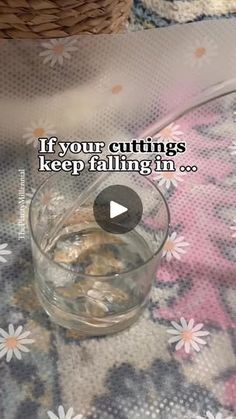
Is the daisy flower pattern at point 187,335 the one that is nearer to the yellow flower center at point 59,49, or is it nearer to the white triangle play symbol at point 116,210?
the white triangle play symbol at point 116,210

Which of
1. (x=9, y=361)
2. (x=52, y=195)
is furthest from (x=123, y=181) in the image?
(x=9, y=361)

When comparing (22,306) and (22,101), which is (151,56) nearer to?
(22,101)

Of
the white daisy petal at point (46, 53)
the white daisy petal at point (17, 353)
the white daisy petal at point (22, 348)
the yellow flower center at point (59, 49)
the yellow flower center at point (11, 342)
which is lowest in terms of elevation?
the white daisy petal at point (17, 353)

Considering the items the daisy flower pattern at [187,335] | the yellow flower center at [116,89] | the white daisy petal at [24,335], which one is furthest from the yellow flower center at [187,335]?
the yellow flower center at [116,89]

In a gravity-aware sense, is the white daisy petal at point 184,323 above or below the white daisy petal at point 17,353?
above

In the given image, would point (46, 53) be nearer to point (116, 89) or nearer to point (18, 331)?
point (116, 89)

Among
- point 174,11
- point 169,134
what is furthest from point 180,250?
point 174,11

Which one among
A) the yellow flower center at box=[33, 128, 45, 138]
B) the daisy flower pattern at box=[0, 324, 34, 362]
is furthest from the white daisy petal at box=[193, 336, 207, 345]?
the yellow flower center at box=[33, 128, 45, 138]
